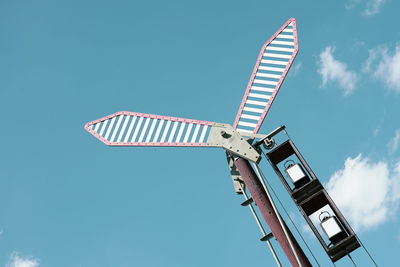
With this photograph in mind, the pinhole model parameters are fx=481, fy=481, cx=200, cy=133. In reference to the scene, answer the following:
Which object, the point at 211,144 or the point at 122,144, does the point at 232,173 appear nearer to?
the point at 211,144

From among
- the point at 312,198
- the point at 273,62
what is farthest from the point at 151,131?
the point at 312,198

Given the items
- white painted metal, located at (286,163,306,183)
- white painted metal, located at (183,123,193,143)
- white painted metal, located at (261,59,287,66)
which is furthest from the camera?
white painted metal, located at (261,59,287,66)

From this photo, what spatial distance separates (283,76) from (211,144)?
7.94 feet

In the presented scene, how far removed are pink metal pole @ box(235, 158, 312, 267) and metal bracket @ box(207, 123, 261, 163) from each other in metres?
0.18

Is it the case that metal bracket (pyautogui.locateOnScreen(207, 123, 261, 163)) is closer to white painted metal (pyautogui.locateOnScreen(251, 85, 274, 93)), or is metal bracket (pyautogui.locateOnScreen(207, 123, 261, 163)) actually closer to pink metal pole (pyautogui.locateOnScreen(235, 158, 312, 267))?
pink metal pole (pyautogui.locateOnScreen(235, 158, 312, 267))

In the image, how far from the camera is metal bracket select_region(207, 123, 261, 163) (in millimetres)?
9727

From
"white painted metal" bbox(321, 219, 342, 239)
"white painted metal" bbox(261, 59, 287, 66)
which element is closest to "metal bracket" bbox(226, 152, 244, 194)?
"white painted metal" bbox(321, 219, 342, 239)

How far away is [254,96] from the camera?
11.0m

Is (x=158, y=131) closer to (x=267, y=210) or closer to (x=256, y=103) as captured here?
(x=256, y=103)

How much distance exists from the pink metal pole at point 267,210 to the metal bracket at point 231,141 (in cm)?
18

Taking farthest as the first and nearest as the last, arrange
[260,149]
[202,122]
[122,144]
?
[122,144] → [202,122] → [260,149]

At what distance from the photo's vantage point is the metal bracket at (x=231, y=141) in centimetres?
973

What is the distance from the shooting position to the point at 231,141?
10109mm

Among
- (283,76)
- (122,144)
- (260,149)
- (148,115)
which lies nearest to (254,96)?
(283,76)
